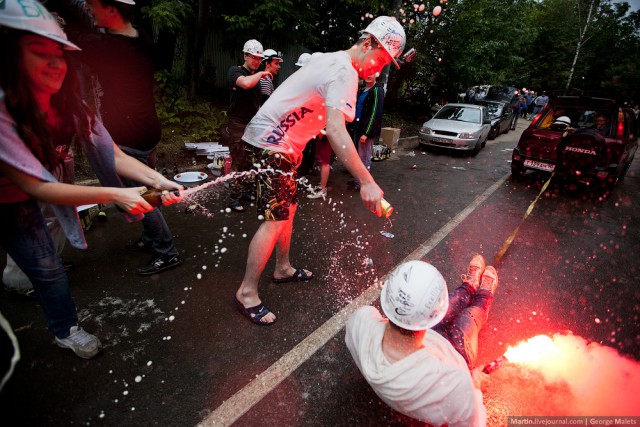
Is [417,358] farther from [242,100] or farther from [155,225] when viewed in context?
[242,100]

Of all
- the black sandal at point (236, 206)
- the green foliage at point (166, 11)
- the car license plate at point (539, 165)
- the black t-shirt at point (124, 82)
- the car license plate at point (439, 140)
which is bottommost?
the car license plate at point (439, 140)

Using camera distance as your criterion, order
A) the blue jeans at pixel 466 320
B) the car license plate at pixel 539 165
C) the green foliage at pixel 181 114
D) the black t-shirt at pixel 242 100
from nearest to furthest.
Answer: the blue jeans at pixel 466 320, the black t-shirt at pixel 242 100, the car license plate at pixel 539 165, the green foliage at pixel 181 114

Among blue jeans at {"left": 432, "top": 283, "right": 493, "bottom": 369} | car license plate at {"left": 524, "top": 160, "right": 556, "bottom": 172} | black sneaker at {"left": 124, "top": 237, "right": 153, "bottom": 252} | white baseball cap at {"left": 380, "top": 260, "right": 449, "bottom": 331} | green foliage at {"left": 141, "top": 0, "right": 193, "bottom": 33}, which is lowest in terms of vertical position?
black sneaker at {"left": 124, "top": 237, "right": 153, "bottom": 252}

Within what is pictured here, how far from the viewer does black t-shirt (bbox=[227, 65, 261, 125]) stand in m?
4.60

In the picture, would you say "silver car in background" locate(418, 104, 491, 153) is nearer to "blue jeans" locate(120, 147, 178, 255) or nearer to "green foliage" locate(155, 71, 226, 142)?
"green foliage" locate(155, 71, 226, 142)

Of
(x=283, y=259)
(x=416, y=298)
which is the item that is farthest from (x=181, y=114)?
(x=416, y=298)

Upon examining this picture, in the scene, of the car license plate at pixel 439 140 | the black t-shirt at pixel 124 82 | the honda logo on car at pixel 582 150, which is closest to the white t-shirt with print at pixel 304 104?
the black t-shirt at pixel 124 82

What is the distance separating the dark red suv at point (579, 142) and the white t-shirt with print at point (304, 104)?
20.7 feet

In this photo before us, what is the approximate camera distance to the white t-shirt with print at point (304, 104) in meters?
2.10

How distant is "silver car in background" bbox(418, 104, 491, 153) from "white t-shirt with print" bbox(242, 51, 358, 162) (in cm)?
857

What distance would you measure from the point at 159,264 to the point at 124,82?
5.44 ft

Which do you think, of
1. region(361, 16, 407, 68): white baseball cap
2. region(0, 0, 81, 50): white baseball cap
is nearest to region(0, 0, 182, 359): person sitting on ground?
region(0, 0, 81, 50): white baseball cap

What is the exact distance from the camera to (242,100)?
4672 mm

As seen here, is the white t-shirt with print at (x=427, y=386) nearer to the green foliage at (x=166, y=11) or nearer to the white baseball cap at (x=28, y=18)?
the white baseball cap at (x=28, y=18)
